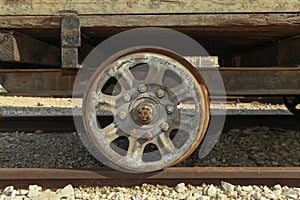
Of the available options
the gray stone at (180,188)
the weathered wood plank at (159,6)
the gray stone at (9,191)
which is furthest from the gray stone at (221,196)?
the gray stone at (9,191)

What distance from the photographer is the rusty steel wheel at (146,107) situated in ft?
10.0

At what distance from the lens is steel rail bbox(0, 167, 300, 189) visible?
3133 millimetres

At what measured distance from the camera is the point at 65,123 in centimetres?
516

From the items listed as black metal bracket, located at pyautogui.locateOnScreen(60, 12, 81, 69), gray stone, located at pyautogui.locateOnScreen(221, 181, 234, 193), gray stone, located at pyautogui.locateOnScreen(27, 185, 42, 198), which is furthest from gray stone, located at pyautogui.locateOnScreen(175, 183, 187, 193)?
black metal bracket, located at pyautogui.locateOnScreen(60, 12, 81, 69)

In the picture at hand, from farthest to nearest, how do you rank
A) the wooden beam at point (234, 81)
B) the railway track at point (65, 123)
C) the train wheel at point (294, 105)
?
1. the train wheel at point (294, 105)
2. the railway track at point (65, 123)
3. the wooden beam at point (234, 81)

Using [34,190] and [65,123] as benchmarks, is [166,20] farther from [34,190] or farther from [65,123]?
[65,123]

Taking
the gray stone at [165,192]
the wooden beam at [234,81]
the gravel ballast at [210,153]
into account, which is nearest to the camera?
the gray stone at [165,192]

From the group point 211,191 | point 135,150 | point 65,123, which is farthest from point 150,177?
point 65,123

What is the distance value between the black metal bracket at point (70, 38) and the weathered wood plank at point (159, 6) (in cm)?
8

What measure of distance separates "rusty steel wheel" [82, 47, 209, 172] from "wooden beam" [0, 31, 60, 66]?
71 cm

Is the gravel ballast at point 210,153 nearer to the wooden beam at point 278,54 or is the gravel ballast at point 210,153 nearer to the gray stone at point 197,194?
the gray stone at point 197,194

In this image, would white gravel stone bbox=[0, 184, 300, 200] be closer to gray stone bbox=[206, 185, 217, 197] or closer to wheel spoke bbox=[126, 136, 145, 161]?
gray stone bbox=[206, 185, 217, 197]

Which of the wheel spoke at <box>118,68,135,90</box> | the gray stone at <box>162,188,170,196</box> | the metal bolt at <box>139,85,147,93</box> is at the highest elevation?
the wheel spoke at <box>118,68,135,90</box>

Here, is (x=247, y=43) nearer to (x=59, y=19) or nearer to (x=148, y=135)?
(x=148, y=135)
